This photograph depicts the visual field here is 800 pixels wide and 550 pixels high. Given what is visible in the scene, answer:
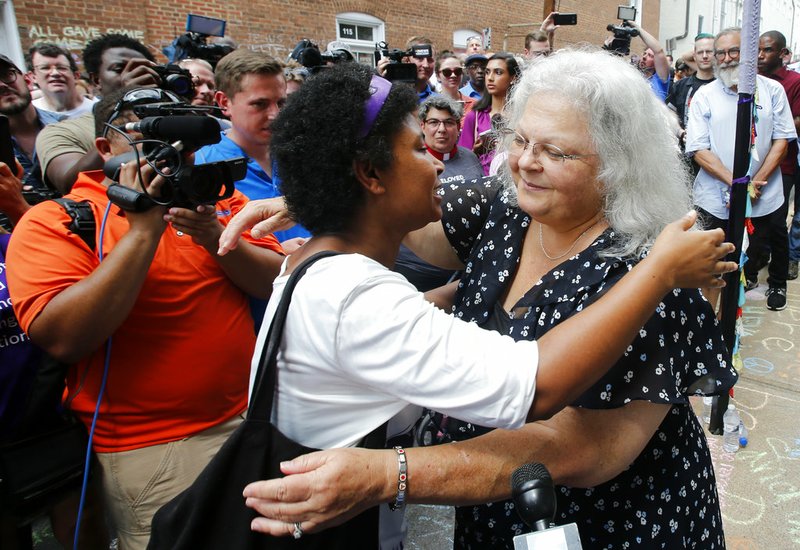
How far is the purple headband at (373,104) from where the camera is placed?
114cm

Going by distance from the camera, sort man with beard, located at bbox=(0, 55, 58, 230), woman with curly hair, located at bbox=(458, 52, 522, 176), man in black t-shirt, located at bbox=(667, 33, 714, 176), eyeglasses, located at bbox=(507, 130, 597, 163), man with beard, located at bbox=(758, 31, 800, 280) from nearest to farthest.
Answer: eyeglasses, located at bbox=(507, 130, 597, 163)
man with beard, located at bbox=(0, 55, 58, 230)
woman with curly hair, located at bbox=(458, 52, 522, 176)
man with beard, located at bbox=(758, 31, 800, 280)
man in black t-shirt, located at bbox=(667, 33, 714, 176)

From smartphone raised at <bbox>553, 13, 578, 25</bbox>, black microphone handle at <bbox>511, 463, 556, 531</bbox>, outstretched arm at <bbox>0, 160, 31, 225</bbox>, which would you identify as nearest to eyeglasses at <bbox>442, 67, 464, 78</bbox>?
smartphone raised at <bbox>553, 13, 578, 25</bbox>

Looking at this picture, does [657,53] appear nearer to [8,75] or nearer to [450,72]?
[450,72]

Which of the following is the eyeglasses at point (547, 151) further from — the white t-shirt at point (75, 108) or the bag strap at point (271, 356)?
the white t-shirt at point (75, 108)

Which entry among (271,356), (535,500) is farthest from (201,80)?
(535,500)

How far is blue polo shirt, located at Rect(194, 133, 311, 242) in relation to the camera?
262 centimetres

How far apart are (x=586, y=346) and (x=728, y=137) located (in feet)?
14.1

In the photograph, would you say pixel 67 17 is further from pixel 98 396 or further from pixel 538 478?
pixel 538 478

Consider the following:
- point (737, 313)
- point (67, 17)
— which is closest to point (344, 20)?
point (67, 17)

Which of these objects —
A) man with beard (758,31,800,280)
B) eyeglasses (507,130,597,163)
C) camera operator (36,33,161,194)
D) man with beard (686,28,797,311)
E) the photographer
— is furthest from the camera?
man with beard (758,31,800,280)

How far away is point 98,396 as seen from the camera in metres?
1.74

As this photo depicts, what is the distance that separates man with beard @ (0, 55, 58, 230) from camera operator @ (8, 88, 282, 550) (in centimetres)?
157

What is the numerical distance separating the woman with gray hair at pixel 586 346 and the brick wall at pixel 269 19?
7.70 metres

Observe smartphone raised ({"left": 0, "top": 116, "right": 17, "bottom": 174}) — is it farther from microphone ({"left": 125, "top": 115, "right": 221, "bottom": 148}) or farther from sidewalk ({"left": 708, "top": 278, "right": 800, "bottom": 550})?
sidewalk ({"left": 708, "top": 278, "right": 800, "bottom": 550})
